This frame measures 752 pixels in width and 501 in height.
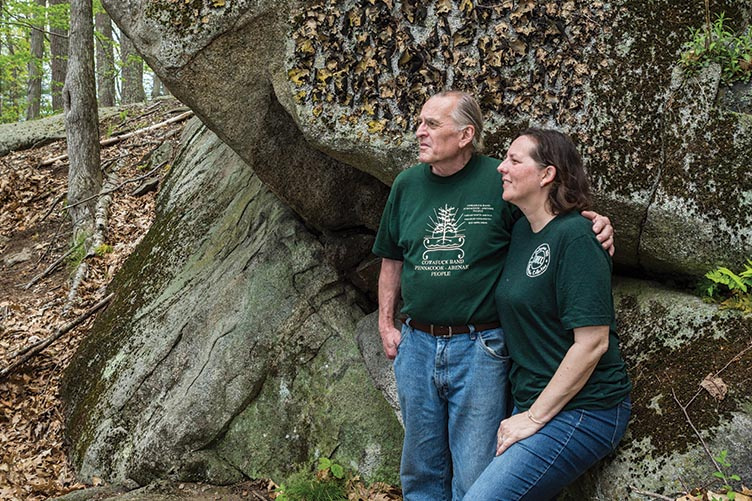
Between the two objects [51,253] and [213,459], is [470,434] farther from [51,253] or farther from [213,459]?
[51,253]

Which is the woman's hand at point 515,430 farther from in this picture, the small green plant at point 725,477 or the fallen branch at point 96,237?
the fallen branch at point 96,237

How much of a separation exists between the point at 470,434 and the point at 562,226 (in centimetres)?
128

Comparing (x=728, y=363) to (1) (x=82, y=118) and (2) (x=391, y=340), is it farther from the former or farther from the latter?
(1) (x=82, y=118)

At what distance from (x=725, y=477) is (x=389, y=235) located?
7.46ft

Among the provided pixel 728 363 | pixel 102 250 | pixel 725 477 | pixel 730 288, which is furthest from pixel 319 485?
pixel 102 250

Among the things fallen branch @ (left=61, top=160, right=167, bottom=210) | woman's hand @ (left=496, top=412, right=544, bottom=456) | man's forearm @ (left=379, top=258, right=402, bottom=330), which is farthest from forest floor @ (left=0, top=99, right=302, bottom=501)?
woman's hand @ (left=496, top=412, right=544, bottom=456)

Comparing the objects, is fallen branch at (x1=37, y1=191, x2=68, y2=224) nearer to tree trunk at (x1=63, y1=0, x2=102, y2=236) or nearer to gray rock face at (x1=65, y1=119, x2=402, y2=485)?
tree trunk at (x1=63, y1=0, x2=102, y2=236)

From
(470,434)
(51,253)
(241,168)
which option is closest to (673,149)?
(470,434)

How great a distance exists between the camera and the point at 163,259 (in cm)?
766

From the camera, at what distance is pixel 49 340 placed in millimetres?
7730

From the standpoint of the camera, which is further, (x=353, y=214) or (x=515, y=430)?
(x=353, y=214)

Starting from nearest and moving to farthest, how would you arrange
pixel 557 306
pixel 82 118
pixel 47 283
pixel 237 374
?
pixel 557 306
pixel 237 374
pixel 47 283
pixel 82 118

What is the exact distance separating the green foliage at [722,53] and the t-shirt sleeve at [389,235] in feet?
6.84

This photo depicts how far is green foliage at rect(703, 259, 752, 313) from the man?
3.84ft
